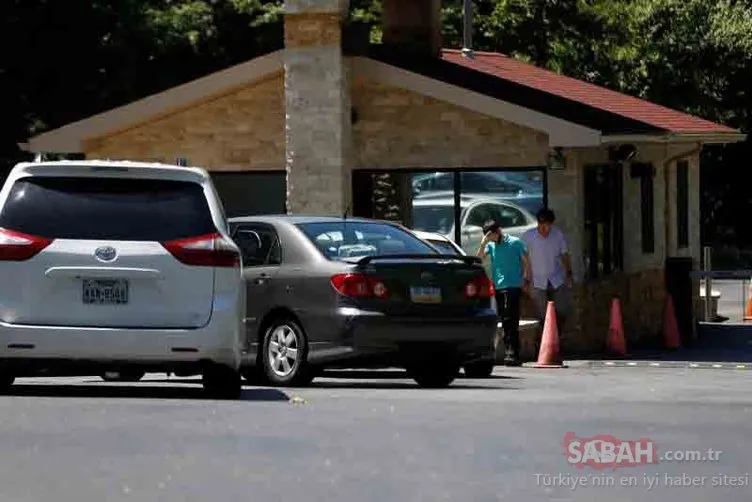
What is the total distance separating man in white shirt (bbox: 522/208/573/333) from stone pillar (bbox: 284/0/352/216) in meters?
3.17

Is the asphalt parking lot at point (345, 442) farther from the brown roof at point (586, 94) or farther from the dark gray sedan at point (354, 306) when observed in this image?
the brown roof at point (586, 94)

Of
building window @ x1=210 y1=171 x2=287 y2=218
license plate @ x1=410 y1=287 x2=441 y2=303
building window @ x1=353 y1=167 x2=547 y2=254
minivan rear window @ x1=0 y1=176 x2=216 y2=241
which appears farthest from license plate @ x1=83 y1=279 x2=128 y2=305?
building window @ x1=210 y1=171 x2=287 y2=218

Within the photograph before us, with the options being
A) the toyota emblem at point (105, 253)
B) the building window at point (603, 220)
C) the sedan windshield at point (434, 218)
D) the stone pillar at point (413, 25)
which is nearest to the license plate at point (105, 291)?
the toyota emblem at point (105, 253)

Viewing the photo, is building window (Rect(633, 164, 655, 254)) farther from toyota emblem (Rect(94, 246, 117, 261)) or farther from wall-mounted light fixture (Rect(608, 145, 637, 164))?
toyota emblem (Rect(94, 246, 117, 261))

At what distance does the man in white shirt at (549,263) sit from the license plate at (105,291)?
35.6 ft

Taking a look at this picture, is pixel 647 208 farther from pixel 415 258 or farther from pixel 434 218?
pixel 415 258

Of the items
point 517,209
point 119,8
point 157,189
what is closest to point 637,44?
point 119,8

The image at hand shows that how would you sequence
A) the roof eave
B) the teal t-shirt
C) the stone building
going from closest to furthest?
the teal t-shirt → the roof eave → the stone building

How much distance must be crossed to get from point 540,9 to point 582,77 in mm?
1944

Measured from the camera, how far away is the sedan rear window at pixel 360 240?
68.0ft

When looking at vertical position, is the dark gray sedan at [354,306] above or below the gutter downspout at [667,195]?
below

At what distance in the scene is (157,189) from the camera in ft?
56.5

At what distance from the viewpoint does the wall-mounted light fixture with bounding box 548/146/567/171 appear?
2906 centimetres

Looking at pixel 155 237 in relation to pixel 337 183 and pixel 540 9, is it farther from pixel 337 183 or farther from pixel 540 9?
pixel 540 9
